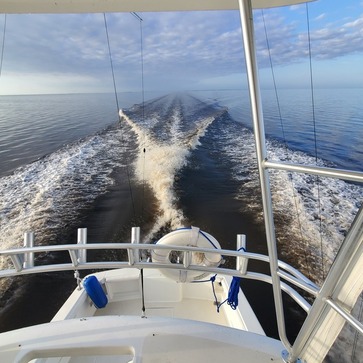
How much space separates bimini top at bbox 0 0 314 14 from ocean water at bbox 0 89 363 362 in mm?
1849

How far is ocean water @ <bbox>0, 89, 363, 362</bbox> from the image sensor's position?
432 centimetres

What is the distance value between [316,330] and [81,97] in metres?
18.9

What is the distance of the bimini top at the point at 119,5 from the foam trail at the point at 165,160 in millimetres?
3703

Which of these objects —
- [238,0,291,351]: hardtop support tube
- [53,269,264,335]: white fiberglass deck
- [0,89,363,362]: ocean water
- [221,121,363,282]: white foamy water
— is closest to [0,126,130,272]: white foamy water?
[0,89,363,362]: ocean water


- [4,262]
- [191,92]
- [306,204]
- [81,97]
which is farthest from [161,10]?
[81,97]

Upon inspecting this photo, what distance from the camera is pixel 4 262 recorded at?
154 inches

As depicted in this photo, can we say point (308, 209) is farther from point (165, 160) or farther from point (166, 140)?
point (166, 140)

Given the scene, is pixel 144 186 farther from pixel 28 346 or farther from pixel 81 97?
pixel 81 97

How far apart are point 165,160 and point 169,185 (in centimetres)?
123

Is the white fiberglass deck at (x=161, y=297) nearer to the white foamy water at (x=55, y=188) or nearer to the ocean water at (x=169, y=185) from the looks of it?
the ocean water at (x=169, y=185)

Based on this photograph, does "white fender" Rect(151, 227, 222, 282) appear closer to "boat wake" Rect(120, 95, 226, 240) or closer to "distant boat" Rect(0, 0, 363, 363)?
"distant boat" Rect(0, 0, 363, 363)

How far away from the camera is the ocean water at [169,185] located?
4324 mm

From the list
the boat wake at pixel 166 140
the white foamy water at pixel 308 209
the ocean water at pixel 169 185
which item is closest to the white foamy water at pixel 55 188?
the ocean water at pixel 169 185

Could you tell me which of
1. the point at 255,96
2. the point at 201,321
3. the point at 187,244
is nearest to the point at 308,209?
the point at 187,244
